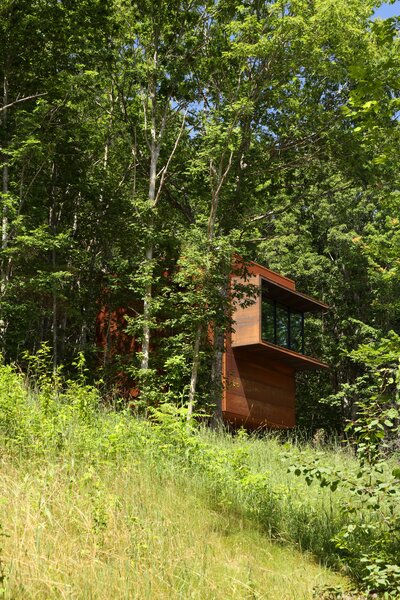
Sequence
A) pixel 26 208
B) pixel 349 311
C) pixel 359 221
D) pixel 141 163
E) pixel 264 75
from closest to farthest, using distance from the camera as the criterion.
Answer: pixel 26 208 < pixel 264 75 < pixel 141 163 < pixel 359 221 < pixel 349 311

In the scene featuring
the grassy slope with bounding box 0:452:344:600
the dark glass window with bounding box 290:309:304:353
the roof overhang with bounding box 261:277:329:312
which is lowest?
the grassy slope with bounding box 0:452:344:600

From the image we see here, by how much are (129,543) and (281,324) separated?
64.7ft

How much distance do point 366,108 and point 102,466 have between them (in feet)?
15.1

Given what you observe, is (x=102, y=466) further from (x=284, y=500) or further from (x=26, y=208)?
(x=26, y=208)

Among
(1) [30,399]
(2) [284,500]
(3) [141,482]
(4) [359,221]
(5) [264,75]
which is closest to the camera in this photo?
(3) [141,482]

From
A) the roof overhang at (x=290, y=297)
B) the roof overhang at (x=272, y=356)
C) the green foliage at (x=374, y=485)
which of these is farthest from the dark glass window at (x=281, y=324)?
the green foliage at (x=374, y=485)

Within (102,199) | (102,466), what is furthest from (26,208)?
(102,466)

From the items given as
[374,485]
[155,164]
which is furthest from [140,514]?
[155,164]

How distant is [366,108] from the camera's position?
5.80 m

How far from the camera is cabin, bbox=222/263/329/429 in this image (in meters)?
21.4

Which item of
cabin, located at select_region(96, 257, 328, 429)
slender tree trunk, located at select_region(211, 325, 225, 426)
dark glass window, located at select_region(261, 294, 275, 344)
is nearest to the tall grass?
slender tree trunk, located at select_region(211, 325, 225, 426)

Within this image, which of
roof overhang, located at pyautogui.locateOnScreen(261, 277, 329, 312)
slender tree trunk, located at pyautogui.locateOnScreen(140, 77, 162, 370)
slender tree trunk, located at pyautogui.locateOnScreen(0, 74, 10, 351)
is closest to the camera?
slender tree trunk, located at pyautogui.locateOnScreen(0, 74, 10, 351)

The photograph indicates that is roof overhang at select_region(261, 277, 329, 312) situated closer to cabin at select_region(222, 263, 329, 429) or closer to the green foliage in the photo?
cabin at select_region(222, 263, 329, 429)

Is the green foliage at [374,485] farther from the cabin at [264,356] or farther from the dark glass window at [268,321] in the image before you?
the dark glass window at [268,321]
